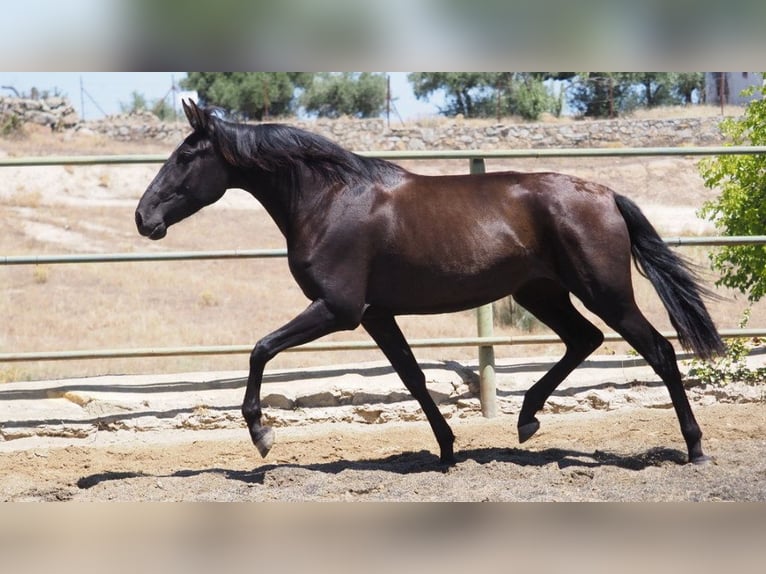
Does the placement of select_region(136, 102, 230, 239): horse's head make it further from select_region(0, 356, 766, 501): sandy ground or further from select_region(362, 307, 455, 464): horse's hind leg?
select_region(0, 356, 766, 501): sandy ground

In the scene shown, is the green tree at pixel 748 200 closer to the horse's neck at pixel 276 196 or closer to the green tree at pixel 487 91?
the horse's neck at pixel 276 196

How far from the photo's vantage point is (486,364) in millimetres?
6297

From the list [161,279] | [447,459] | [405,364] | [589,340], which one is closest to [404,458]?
[447,459]

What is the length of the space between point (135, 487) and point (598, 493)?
2.34m

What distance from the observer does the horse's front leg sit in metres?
4.69

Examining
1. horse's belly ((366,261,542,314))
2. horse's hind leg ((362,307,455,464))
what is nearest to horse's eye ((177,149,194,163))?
horse's belly ((366,261,542,314))

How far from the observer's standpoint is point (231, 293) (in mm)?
16406

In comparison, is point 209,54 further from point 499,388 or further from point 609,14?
point 499,388

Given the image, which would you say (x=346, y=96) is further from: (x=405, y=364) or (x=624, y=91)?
(x=405, y=364)

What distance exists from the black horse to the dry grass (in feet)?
10.6

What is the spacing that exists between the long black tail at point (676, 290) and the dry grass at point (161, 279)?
331 cm

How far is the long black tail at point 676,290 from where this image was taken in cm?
502

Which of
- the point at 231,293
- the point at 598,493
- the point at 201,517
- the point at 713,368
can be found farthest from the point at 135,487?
the point at 231,293

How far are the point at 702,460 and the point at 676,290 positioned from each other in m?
0.92
